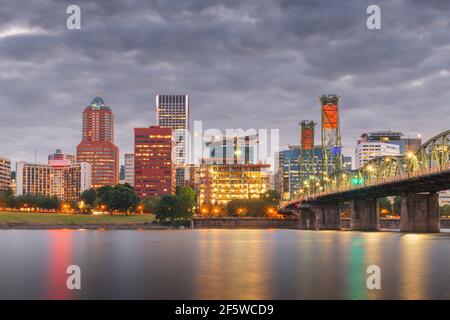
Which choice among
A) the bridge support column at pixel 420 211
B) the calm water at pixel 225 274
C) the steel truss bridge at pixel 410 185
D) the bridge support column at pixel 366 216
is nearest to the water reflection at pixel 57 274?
the calm water at pixel 225 274

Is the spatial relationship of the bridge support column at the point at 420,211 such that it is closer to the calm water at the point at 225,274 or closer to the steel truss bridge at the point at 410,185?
the steel truss bridge at the point at 410,185

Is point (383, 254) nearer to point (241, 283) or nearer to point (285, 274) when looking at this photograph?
point (285, 274)

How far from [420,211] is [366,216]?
131 ft

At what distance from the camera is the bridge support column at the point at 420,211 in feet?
513

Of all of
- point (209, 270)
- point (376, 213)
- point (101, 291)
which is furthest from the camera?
point (376, 213)

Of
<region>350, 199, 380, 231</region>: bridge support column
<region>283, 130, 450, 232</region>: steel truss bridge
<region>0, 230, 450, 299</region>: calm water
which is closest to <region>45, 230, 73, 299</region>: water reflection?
<region>0, 230, 450, 299</region>: calm water

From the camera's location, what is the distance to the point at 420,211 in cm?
15738

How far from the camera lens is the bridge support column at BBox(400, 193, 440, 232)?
156250 millimetres

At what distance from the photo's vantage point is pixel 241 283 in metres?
54.1

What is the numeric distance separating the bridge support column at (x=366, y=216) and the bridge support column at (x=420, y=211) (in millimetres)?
36378

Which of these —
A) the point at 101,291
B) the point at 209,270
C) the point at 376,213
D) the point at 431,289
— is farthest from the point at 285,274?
the point at 376,213
